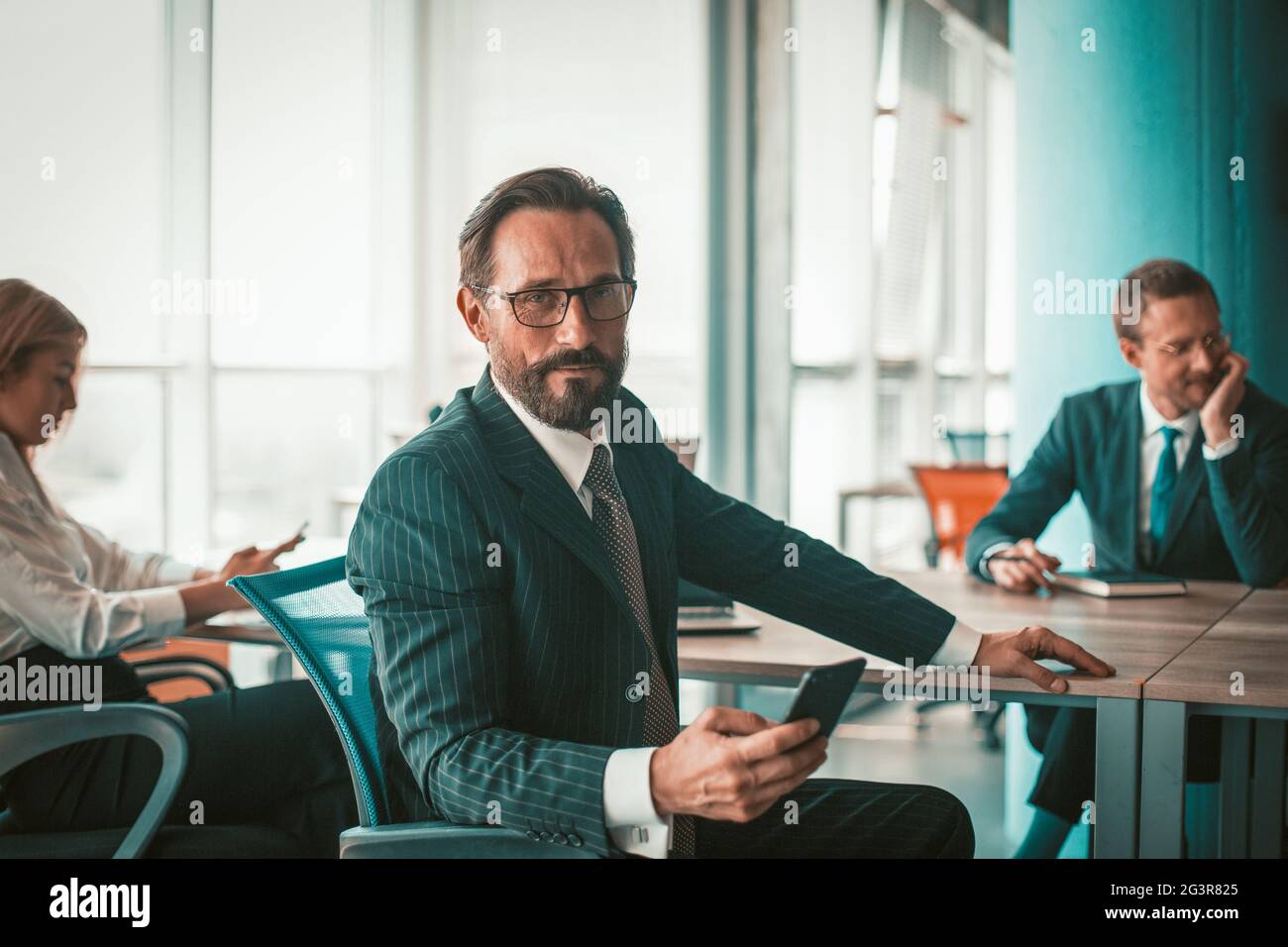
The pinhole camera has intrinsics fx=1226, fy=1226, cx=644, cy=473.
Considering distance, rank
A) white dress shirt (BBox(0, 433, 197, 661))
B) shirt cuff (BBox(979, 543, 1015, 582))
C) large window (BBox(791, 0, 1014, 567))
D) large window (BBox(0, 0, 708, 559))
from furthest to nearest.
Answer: large window (BBox(791, 0, 1014, 567)) → large window (BBox(0, 0, 708, 559)) → shirt cuff (BBox(979, 543, 1015, 582)) → white dress shirt (BBox(0, 433, 197, 661))

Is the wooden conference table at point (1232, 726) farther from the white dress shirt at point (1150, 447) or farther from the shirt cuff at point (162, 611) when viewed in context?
the shirt cuff at point (162, 611)

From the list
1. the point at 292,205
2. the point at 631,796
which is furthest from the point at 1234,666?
the point at 292,205

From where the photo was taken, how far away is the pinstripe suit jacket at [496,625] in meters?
1.35

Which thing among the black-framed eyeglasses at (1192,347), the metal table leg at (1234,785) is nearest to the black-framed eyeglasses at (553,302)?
the metal table leg at (1234,785)

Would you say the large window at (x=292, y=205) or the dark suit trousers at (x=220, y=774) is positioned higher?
the large window at (x=292, y=205)

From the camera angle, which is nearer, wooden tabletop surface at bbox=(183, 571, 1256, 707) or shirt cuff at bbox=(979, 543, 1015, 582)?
wooden tabletop surface at bbox=(183, 571, 1256, 707)

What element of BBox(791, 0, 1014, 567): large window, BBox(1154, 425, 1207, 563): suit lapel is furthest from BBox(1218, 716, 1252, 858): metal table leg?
BBox(791, 0, 1014, 567): large window

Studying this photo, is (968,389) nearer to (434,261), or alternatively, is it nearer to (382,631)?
(434,261)

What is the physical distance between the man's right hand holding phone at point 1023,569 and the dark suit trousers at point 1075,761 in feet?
0.90

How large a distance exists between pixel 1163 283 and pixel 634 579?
1.82m

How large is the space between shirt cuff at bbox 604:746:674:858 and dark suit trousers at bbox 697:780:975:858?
45 cm

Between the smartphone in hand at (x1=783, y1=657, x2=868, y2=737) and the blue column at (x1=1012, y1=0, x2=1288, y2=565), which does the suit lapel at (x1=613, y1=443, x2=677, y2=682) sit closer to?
the smartphone in hand at (x1=783, y1=657, x2=868, y2=737)

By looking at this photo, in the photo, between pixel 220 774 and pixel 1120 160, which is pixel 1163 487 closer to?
pixel 1120 160

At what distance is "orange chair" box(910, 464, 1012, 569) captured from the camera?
4910mm
